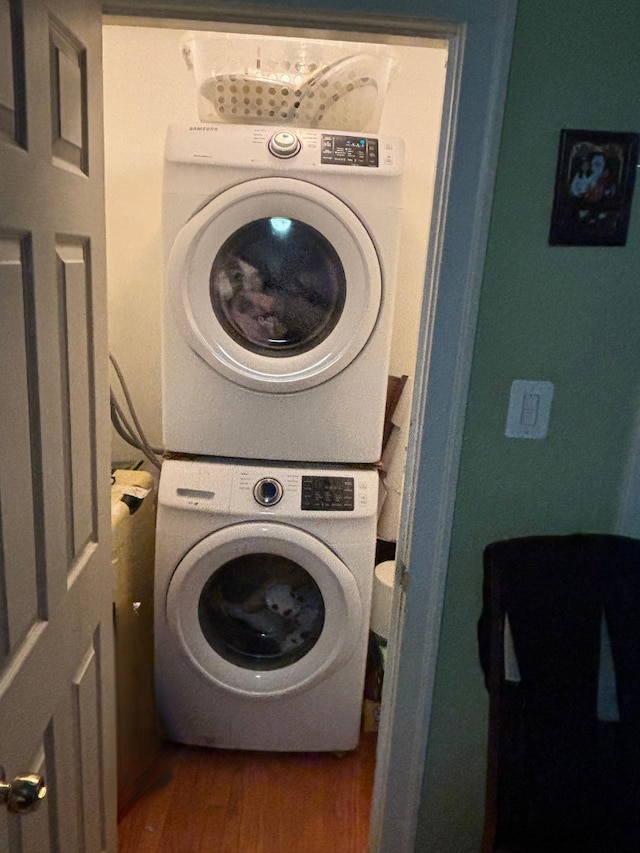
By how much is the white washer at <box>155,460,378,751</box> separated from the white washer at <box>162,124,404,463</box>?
13 cm

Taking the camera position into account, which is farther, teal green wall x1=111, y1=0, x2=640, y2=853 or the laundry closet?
the laundry closet

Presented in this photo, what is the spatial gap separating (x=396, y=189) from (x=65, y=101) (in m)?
0.92

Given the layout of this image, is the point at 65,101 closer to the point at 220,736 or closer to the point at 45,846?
the point at 45,846

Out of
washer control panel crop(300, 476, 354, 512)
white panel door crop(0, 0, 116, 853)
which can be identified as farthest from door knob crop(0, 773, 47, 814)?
washer control panel crop(300, 476, 354, 512)

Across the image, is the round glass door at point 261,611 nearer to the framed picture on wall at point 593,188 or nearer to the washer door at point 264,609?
the washer door at point 264,609

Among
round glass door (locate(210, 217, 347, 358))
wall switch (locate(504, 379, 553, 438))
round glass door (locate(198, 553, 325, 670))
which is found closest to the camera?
wall switch (locate(504, 379, 553, 438))

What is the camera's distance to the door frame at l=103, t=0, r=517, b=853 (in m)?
0.99

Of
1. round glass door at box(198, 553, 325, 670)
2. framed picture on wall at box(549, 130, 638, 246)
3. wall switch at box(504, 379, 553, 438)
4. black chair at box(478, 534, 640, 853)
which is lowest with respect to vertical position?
round glass door at box(198, 553, 325, 670)

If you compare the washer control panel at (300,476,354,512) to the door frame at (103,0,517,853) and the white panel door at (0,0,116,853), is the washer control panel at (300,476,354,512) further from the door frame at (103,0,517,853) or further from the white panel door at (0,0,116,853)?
the white panel door at (0,0,116,853)

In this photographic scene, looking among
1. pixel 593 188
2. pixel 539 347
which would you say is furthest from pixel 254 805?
pixel 593 188

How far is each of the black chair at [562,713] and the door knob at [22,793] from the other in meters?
0.70

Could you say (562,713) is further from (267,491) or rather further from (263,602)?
(263,602)

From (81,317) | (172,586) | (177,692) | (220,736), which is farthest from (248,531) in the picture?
(81,317)

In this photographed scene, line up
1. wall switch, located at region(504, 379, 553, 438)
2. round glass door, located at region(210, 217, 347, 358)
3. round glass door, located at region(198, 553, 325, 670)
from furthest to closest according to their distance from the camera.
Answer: round glass door, located at region(198, 553, 325, 670) → round glass door, located at region(210, 217, 347, 358) → wall switch, located at region(504, 379, 553, 438)
